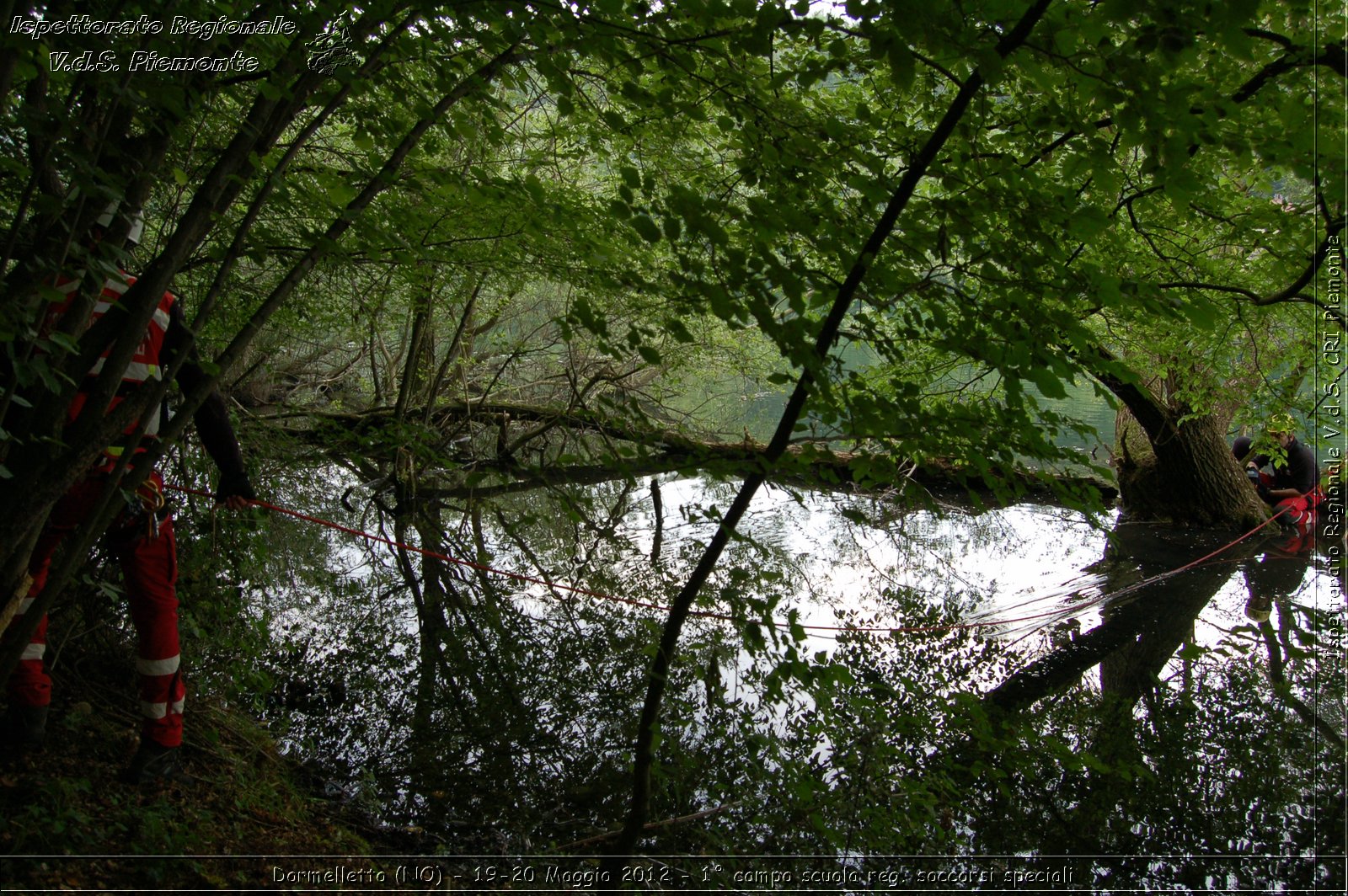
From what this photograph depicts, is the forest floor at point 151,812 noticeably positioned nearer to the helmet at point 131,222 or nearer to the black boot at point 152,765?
the black boot at point 152,765

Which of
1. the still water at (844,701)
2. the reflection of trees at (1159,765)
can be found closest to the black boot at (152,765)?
the still water at (844,701)

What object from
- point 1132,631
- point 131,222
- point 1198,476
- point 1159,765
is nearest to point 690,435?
point 131,222

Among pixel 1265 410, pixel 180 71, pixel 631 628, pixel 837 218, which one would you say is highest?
pixel 1265 410

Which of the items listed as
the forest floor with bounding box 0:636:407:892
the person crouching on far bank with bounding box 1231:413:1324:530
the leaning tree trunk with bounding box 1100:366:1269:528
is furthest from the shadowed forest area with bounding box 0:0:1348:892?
the leaning tree trunk with bounding box 1100:366:1269:528

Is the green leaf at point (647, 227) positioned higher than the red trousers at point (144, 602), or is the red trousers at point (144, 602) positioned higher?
the green leaf at point (647, 227)

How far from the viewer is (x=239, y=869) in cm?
214

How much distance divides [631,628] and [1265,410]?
17.1 feet

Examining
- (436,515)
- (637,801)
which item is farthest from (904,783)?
(436,515)

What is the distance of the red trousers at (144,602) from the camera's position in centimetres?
229

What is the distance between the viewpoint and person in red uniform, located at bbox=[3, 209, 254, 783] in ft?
7.48

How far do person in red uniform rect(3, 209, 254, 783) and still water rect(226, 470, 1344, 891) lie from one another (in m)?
0.88

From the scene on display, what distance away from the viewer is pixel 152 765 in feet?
7.98

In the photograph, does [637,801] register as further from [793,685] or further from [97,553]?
[97,553]

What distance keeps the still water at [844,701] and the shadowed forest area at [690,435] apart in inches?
1.1
